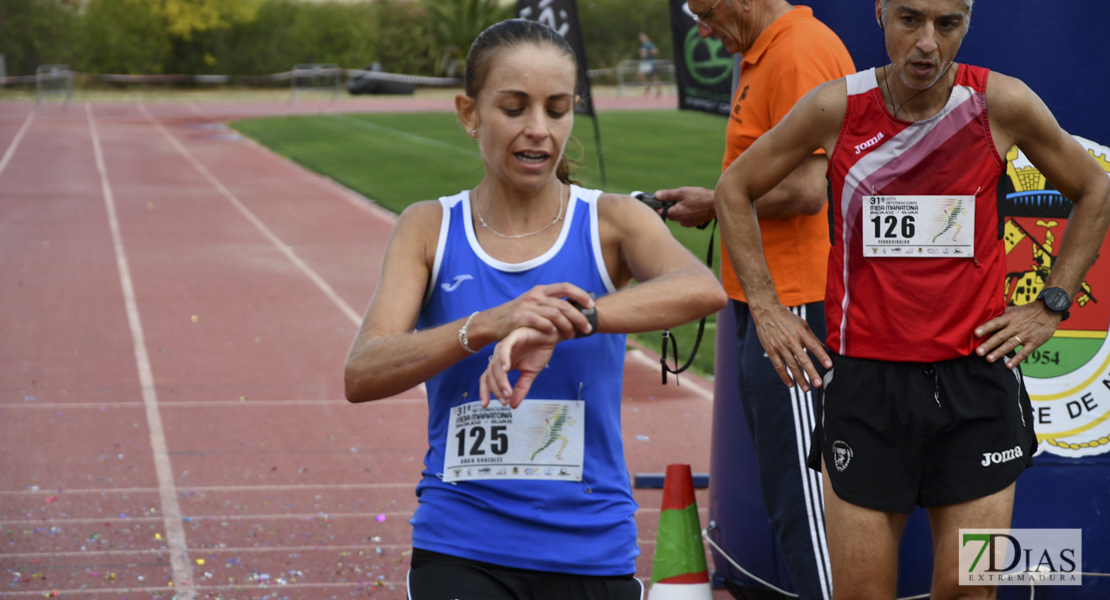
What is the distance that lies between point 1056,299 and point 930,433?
1.54 feet

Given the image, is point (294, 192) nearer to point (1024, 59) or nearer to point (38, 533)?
point (38, 533)

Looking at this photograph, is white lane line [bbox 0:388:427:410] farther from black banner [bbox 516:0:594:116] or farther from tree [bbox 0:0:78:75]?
tree [bbox 0:0:78:75]

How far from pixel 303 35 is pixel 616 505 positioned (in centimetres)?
5643

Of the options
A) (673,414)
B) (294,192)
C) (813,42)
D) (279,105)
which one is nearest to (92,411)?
(673,414)

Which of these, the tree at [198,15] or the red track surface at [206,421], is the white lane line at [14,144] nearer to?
the red track surface at [206,421]

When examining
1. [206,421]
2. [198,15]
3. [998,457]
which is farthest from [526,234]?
[198,15]

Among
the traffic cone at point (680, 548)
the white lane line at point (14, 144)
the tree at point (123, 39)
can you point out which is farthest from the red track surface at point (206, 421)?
the tree at point (123, 39)

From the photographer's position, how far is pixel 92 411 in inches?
283

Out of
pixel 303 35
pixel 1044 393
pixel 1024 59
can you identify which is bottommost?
pixel 1044 393

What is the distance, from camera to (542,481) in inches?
87.0

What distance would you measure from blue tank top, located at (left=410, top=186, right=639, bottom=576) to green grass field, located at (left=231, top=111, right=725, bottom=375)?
23.7ft

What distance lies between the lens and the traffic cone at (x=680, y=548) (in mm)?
3934

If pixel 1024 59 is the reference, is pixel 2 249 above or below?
below

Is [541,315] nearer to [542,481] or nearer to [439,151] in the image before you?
[542,481]
